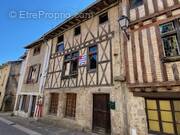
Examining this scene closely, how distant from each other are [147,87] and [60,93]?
17.5 feet

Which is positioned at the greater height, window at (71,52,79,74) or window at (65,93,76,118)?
window at (71,52,79,74)

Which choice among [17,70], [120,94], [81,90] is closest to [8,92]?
[17,70]

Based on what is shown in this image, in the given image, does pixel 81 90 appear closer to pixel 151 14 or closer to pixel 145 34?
pixel 145 34

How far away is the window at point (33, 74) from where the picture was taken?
10.8 m

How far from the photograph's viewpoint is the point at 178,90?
3955 mm

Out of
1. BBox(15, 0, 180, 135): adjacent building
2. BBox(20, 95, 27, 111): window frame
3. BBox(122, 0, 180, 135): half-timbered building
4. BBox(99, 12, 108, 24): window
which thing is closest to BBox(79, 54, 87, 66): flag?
BBox(15, 0, 180, 135): adjacent building

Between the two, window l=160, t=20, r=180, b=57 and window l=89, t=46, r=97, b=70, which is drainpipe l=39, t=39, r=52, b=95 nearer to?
window l=89, t=46, r=97, b=70

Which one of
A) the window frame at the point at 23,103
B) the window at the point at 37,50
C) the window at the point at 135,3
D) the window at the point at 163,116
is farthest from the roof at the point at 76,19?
the window at the point at 163,116

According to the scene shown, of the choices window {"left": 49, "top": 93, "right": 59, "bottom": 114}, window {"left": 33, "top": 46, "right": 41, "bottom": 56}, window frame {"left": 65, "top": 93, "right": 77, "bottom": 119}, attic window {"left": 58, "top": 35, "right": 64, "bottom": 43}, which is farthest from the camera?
window {"left": 33, "top": 46, "right": 41, "bottom": 56}

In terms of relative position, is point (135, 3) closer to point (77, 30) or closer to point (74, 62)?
point (77, 30)

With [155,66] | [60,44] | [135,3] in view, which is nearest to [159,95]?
[155,66]

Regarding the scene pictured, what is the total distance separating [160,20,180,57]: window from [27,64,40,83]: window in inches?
366

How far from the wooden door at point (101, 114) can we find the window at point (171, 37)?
3.15m

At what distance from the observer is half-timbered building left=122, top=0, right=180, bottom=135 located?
4.11 meters
